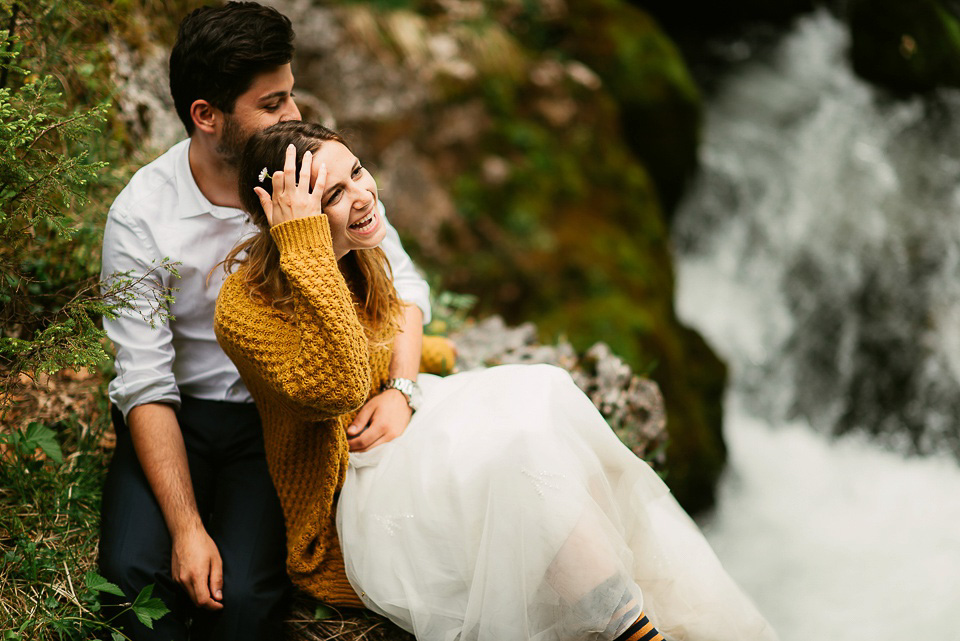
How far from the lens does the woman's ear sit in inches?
95.6

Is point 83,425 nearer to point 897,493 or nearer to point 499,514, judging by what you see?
point 499,514

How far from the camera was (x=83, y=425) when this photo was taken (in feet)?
9.96

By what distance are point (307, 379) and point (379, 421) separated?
0.39 meters

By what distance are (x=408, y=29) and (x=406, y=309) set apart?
12.3ft

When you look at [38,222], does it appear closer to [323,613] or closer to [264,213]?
[264,213]

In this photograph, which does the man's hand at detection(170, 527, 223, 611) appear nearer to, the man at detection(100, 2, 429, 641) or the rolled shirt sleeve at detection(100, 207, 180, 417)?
the man at detection(100, 2, 429, 641)

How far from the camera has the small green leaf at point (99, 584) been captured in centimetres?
222

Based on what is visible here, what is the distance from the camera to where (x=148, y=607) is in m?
2.20

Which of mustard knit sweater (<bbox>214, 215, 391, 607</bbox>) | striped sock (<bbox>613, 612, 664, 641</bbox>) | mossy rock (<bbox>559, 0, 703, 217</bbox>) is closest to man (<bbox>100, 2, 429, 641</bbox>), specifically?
mustard knit sweater (<bbox>214, 215, 391, 607</bbox>)

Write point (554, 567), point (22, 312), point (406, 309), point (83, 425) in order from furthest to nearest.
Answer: point (83, 425), point (406, 309), point (22, 312), point (554, 567)

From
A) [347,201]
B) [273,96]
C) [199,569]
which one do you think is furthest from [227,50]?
[199,569]

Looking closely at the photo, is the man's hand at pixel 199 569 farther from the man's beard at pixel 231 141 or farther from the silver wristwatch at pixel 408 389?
the man's beard at pixel 231 141

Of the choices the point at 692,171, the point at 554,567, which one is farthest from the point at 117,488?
the point at 692,171

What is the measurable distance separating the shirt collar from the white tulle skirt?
0.90 meters
